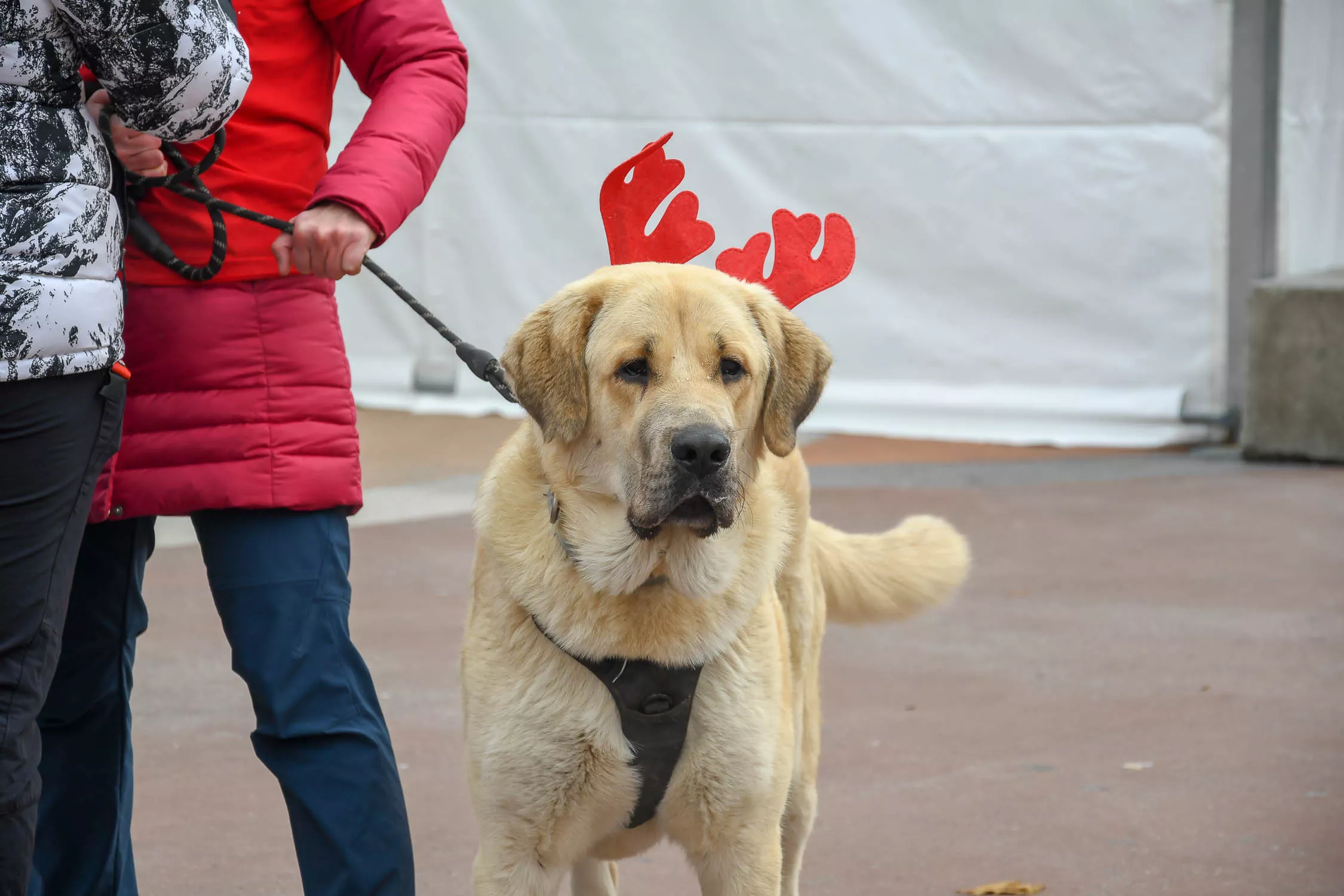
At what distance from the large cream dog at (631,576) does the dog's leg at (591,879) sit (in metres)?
0.34

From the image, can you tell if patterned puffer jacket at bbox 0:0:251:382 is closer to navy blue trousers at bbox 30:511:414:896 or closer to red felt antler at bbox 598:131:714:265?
navy blue trousers at bbox 30:511:414:896

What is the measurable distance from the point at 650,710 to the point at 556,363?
641mm

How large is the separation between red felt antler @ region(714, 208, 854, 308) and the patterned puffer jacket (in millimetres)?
1337

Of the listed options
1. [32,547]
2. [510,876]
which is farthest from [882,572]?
[32,547]

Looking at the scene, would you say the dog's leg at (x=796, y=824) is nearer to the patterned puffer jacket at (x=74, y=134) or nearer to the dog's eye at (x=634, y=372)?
the dog's eye at (x=634, y=372)

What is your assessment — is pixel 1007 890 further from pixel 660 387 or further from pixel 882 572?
pixel 660 387

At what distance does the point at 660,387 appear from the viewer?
278 centimetres

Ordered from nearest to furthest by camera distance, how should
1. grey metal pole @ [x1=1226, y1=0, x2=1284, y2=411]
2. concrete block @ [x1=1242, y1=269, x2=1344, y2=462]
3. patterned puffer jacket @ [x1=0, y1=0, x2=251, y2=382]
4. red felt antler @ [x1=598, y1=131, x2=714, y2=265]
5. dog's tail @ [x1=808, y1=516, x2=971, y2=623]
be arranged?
patterned puffer jacket @ [x1=0, y1=0, x2=251, y2=382] < red felt antler @ [x1=598, y1=131, x2=714, y2=265] < dog's tail @ [x1=808, y1=516, x2=971, y2=623] < concrete block @ [x1=1242, y1=269, x2=1344, y2=462] < grey metal pole @ [x1=1226, y1=0, x2=1284, y2=411]

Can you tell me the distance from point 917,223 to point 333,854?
8.37 meters

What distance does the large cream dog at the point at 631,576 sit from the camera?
108 inches

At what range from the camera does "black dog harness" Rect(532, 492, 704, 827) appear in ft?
9.03

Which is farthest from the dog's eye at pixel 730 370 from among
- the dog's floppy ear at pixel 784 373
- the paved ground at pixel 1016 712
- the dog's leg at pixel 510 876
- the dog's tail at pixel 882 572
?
the paved ground at pixel 1016 712

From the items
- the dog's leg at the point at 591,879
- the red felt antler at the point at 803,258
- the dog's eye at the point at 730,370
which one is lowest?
the dog's leg at the point at 591,879

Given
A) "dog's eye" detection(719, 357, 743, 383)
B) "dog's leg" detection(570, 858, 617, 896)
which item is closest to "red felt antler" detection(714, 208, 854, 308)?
"dog's eye" detection(719, 357, 743, 383)
